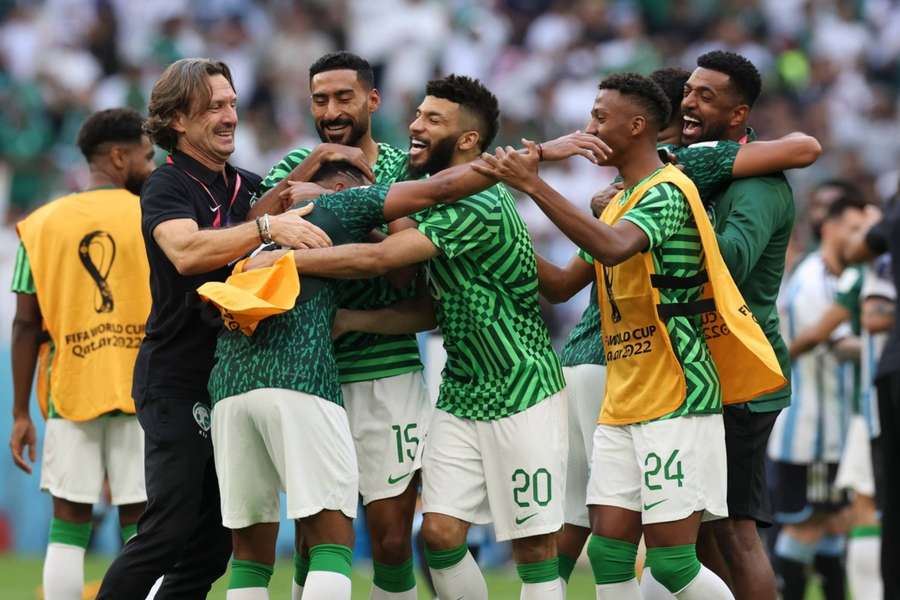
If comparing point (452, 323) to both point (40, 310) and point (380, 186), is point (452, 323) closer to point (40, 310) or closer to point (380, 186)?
point (380, 186)

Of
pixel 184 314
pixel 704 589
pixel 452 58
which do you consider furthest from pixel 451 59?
pixel 704 589

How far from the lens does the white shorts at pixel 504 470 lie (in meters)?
6.52

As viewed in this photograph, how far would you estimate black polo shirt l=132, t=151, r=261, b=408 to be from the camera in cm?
640

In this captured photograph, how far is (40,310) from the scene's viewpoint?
27.1ft

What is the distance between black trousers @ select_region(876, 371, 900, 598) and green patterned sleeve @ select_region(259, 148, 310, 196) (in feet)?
9.38

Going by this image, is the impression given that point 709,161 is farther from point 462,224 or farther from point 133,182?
point 133,182

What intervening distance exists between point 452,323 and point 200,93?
143 cm

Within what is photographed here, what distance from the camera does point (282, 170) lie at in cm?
691

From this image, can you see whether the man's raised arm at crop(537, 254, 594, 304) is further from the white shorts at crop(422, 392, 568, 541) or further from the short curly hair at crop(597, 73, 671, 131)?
the short curly hair at crop(597, 73, 671, 131)

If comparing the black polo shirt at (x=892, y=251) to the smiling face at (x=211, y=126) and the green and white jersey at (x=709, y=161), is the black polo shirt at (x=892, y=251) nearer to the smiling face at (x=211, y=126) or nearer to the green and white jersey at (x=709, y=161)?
the green and white jersey at (x=709, y=161)

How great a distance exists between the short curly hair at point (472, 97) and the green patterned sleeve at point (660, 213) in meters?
0.87

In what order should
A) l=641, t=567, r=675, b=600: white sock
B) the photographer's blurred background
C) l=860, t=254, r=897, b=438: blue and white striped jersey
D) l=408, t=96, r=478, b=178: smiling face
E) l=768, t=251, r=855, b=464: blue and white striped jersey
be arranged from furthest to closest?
the photographer's blurred background, l=768, t=251, r=855, b=464: blue and white striped jersey, l=860, t=254, r=897, b=438: blue and white striped jersey, l=641, t=567, r=675, b=600: white sock, l=408, t=96, r=478, b=178: smiling face

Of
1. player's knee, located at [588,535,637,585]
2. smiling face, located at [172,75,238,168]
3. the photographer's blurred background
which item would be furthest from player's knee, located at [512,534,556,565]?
the photographer's blurred background

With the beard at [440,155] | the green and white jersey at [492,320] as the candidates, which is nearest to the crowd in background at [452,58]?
the beard at [440,155]
